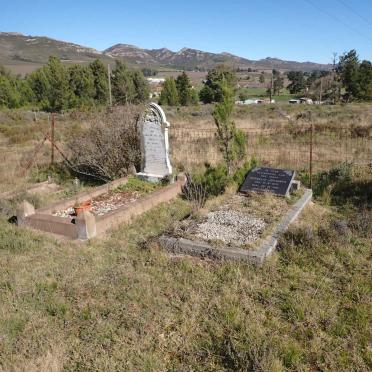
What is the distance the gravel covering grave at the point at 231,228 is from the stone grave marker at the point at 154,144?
293 cm

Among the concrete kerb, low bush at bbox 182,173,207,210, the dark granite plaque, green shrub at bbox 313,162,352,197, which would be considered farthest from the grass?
green shrub at bbox 313,162,352,197

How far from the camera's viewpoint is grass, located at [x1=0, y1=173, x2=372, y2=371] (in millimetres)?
3318

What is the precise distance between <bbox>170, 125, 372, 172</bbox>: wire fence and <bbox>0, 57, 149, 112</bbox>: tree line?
62.5 ft

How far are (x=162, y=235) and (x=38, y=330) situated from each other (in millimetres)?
2542

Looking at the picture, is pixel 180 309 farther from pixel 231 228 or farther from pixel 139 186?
pixel 139 186

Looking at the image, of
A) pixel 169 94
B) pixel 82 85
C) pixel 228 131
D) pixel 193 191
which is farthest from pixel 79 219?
pixel 169 94

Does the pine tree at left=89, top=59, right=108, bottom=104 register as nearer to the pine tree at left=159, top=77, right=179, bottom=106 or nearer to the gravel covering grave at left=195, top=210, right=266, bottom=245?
the pine tree at left=159, top=77, right=179, bottom=106

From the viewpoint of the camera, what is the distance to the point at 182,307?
4.08m

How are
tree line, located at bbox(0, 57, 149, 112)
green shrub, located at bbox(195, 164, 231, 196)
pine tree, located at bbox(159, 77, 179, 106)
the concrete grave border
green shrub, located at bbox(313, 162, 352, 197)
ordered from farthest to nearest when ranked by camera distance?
pine tree, located at bbox(159, 77, 179, 106) < tree line, located at bbox(0, 57, 149, 112) < green shrub, located at bbox(313, 162, 352, 197) < green shrub, located at bbox(195, 164, 231, 196) < the concrete grave border

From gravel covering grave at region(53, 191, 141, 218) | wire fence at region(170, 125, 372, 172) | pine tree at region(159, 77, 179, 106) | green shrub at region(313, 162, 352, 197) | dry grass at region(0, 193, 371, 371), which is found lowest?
dry grass at region(0, 193, 371, 371)

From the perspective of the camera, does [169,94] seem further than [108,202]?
Yes

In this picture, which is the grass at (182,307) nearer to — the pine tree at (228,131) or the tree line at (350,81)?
the pine tree at (228,131)

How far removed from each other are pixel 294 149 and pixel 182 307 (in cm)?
1053

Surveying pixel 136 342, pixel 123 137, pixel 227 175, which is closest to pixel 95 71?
pixel 123 137
